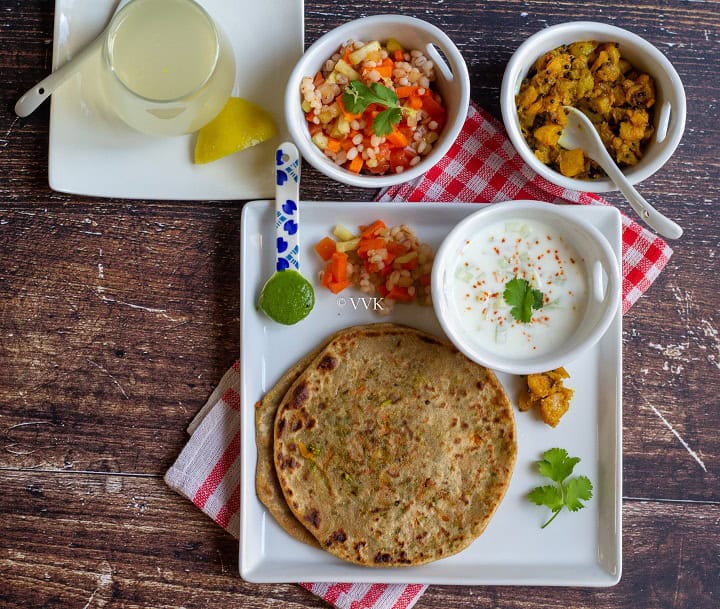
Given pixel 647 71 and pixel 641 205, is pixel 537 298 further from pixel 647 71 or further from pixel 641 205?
pixel 647 71

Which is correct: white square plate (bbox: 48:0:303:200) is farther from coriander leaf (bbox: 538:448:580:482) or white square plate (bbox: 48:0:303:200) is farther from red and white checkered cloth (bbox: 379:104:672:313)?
coriander leaf (bbox: 538:448:580:482)

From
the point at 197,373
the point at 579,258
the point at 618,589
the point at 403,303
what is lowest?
the point at 618,589

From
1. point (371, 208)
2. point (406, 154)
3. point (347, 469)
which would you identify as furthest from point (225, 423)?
point (406, 154)

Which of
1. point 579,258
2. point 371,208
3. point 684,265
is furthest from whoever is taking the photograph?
point 684,265

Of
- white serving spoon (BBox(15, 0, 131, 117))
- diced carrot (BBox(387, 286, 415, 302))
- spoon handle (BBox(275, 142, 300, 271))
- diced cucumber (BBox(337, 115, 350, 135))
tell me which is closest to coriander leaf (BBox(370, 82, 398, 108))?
diced cucumber (BBox(337, 115, 350, 135))

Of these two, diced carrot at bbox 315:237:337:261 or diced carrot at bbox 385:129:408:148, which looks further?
diced carrot at bbox 315:237:337:261

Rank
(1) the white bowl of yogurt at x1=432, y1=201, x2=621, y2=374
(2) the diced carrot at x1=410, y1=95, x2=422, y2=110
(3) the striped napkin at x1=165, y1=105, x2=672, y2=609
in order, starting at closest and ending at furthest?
(1) the white bowl of yogurt at x1=432, y1=201, x2=621, y2=374, (2) the diced carrot at x1=410, y1=95, x2=422, y2=110, (3) the striped napkin at x1=165, y1=105, x2=672, y2=609

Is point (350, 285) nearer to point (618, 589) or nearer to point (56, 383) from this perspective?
point (56, 383)
